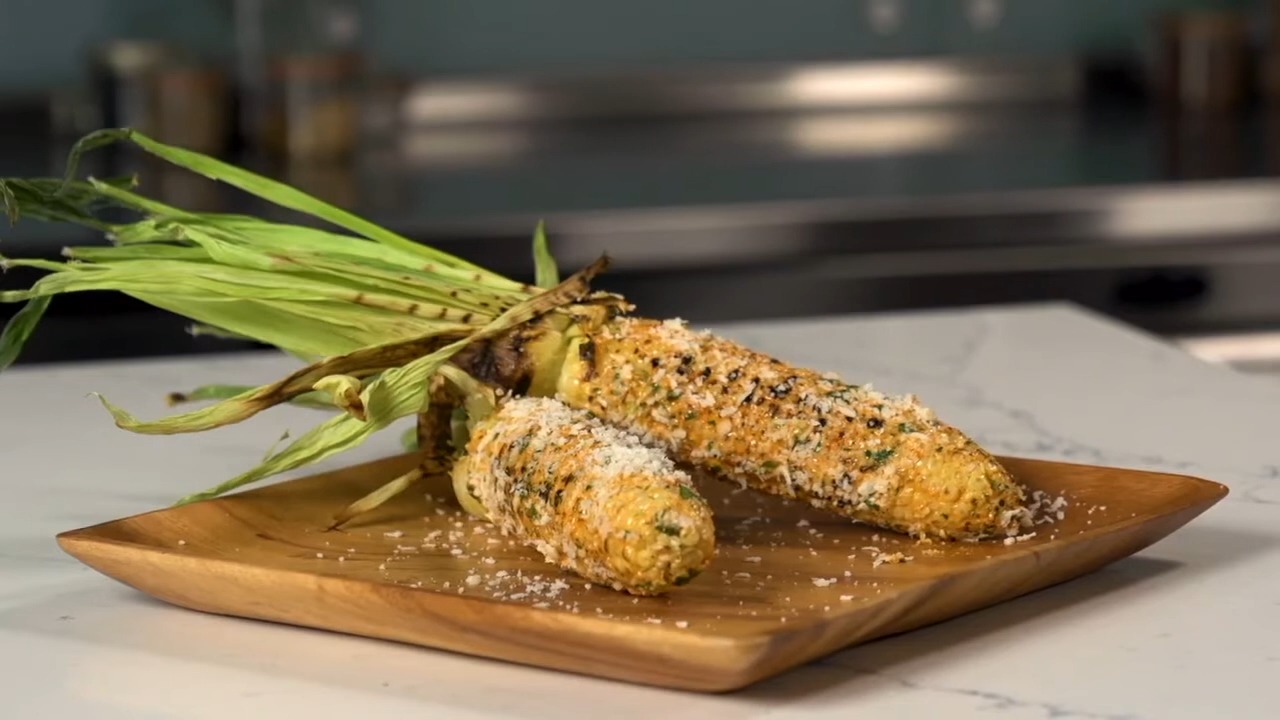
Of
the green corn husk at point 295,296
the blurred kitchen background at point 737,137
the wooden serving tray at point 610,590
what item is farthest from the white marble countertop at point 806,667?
the blurred kitchen background at point 737,137

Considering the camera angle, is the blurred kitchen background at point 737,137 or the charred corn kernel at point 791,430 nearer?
the charred corn kernel at point 791,430

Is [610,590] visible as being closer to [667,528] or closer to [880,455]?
[667,528]

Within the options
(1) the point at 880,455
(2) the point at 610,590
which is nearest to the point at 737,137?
(1) the point at 880,455

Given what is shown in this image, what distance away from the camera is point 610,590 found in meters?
0.92

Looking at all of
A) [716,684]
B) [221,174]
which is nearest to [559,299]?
[221,174]

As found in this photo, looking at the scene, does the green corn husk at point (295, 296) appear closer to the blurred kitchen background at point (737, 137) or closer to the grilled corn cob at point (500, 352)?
the grilled corn cob at point (500, 352)

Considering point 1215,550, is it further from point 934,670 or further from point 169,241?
point 169,241

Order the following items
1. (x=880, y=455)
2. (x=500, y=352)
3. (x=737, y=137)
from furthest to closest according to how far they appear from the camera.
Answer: (x=737, y=137) < (x=500, y=352) < (x=880, y=455)

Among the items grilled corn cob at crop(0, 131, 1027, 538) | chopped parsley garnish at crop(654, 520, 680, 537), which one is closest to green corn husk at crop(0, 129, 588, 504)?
grilled corn cob at crop(0, 131, 1027, 538)

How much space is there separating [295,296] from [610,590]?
325 millimetres

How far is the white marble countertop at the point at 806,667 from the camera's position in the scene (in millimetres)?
851

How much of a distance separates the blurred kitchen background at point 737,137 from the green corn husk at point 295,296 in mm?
1072

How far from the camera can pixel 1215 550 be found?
1.06 m

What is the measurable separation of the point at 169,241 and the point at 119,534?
0.82ft
